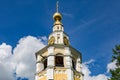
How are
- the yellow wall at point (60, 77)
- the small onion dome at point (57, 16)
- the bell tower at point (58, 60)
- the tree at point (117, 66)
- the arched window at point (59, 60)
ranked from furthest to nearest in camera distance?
the small onion dome at point (57, 16) → the arched window at point (59, 60) → the bell tower at point (58, 60) → the yellow wall at point (60, 77) → the tree at point (117, 66)

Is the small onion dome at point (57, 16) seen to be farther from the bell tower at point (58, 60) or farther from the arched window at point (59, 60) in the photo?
the arched window at point (59, 60)

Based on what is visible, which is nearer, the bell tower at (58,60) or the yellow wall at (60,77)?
the yellow wall at (60,77)

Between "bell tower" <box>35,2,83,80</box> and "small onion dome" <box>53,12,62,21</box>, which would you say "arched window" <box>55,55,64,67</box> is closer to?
"bell tower" <box>35,2,83,80</box>

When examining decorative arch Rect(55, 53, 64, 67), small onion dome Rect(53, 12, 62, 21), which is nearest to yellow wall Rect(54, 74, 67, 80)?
decorative arch Rect(55, 53, 64, 67)

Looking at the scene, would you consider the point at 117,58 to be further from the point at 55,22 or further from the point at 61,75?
the point at 55,22

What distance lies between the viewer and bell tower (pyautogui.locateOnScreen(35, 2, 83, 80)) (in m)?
35.6

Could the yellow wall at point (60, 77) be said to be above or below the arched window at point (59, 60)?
below

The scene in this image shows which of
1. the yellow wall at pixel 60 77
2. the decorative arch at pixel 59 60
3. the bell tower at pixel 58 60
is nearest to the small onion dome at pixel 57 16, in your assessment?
the bell tower at pixel 58 60

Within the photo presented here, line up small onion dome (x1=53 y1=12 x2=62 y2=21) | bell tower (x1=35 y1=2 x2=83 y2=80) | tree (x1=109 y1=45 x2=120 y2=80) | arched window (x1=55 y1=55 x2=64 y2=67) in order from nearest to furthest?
1. tree (x1=109 y1=45 x2=120 y2=80)
2. bell tower (x1=35 y1=2 x2=83 y2=80)
3. arched window (x1=55 y1=55 x2=64 y2=67)
4. small onion dome (x1=53 y1=12 x2=62 y2=21)

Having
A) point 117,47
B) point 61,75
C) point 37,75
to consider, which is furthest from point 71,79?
point 117,47

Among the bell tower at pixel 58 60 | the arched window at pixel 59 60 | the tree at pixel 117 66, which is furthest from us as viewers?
the arched window at pixel 59 60

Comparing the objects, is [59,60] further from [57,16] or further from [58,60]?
[57,16]

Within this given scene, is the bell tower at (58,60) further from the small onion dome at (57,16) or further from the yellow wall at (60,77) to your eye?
the small onion dome at (57,16)

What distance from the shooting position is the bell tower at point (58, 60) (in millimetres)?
35578
